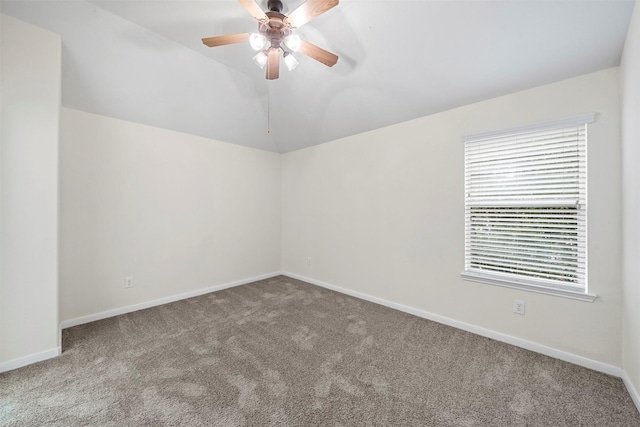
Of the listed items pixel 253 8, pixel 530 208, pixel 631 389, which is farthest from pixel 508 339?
pixel 253 8

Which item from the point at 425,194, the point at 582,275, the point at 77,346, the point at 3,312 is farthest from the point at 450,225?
the point at 3,312

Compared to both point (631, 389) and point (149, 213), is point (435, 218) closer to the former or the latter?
point (631, 389)

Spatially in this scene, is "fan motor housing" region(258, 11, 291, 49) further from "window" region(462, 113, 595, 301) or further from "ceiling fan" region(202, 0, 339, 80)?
"window" region(462, 113, 595, 301)

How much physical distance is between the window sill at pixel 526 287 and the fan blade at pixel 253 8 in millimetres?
2895

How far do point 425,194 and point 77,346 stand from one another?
12.5 ft

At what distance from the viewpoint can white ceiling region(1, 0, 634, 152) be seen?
1.85m

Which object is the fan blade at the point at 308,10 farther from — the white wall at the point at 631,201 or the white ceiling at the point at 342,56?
the white wall at the point at 631,201

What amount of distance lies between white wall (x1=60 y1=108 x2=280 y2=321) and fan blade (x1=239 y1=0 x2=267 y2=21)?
2.33 m

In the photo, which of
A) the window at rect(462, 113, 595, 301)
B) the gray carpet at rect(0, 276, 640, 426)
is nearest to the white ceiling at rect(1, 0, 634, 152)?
the window at rect(462, 113, 595, 301)

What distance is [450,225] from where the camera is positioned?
2740 millimetres

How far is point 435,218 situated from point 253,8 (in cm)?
254

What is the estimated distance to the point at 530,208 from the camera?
2301 mm

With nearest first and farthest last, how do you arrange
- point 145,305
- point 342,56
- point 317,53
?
1. point 317,53
2. point 342,56
3. point 145,305

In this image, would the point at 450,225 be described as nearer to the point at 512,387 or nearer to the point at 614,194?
the point at 614,194
